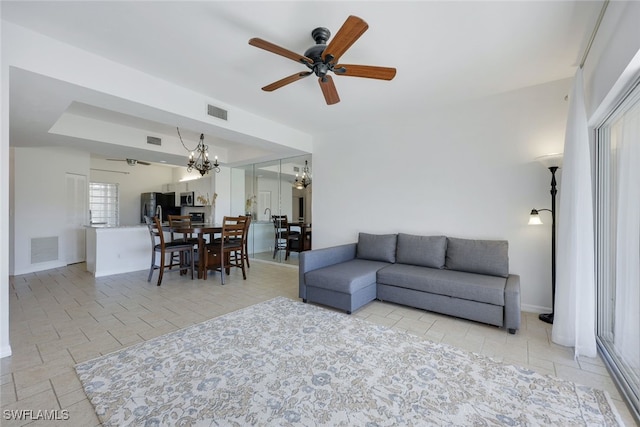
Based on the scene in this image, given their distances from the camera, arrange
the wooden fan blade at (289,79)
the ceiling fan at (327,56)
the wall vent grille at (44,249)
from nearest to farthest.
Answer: the ceiling fan at (327,56) → the wooden fan blade at (289,79) → the wall vent grille at (44,249)

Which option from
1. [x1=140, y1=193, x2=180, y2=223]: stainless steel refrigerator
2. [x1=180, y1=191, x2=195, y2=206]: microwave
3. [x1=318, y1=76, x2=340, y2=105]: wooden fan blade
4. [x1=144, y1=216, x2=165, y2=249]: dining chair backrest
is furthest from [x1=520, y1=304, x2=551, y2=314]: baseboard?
[x1=140, y1=193, x2=180, y2=223]: stainless steel refrigerator

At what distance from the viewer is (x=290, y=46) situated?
246cm

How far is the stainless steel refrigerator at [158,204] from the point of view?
27.5ft

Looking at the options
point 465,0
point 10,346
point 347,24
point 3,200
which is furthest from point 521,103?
point 10,346

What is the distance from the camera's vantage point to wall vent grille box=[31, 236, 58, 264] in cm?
530

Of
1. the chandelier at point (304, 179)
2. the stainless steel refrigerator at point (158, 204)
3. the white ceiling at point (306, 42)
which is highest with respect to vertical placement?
the white ceiling at point (306, 42)

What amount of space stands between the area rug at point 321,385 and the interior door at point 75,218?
5.28 metres

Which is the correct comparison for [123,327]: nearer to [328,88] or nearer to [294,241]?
[328,88]

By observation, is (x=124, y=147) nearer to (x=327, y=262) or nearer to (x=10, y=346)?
(x=10, y=346)

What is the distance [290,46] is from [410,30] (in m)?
1.04

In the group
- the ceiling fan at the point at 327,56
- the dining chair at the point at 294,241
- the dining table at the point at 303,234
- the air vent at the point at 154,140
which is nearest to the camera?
the ceiling fan at the point at 327,56

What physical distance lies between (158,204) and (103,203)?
150 centimetres

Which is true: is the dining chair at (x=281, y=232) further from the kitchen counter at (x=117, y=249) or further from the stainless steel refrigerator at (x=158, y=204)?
the stainless steel refrigerator at (x=158, y=204)

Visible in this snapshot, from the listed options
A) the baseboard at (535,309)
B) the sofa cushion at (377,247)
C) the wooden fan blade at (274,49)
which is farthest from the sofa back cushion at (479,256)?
the wooden fan blade at (274,49)
